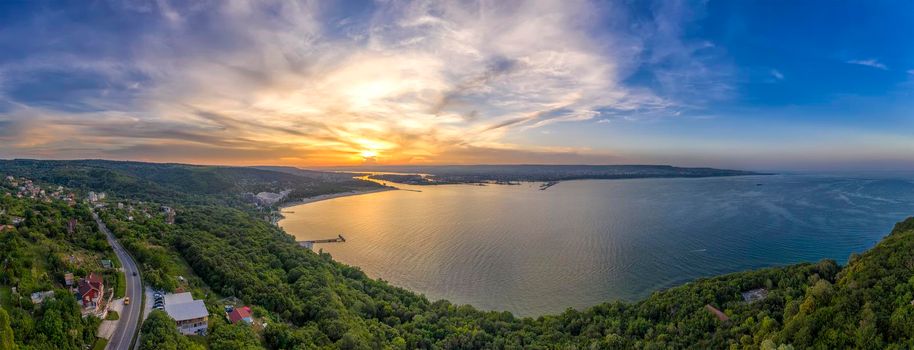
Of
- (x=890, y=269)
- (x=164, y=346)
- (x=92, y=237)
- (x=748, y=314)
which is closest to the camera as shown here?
(x=164, y=346)

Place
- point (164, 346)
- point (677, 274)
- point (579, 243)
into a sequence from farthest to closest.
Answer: point (579, 243)
point (677, 274)
point (164, 346)

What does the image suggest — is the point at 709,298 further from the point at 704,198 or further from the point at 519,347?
the point at 704,198

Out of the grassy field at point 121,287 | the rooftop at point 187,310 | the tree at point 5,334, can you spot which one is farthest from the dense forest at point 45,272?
the rooftop at point 187,310


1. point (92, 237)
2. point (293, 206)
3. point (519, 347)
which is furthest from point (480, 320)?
point (293, 206)

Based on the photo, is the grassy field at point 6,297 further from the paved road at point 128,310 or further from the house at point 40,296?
the paved road at point 128,310

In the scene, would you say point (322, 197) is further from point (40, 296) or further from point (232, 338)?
point (232, 338)

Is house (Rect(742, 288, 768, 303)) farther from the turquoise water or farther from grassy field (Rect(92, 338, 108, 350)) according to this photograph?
grassy field (Rect(92, 338, 108, 350))

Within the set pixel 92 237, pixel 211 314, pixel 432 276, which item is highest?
pixel 92 237
